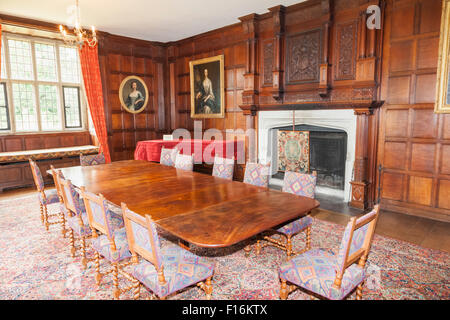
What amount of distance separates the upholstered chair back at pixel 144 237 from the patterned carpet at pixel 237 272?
698 mm

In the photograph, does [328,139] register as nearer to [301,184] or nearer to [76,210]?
[301,184]

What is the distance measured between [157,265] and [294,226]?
1.53 m

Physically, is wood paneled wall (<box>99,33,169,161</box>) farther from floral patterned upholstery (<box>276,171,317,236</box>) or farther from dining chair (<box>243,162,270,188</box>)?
floral patterned upholstery (<box>276,171,317,236</box>)

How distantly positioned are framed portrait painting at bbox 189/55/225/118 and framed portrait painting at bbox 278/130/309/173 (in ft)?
5.36

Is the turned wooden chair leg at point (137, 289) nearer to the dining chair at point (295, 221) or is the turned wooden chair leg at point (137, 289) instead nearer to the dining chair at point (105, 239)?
the dining chair at point (105, 239)

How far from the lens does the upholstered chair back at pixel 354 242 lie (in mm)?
1822

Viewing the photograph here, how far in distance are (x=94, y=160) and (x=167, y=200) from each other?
2.82 metres

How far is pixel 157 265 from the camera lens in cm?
188

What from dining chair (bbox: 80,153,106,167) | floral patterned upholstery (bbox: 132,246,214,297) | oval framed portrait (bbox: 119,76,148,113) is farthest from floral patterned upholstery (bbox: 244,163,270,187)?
oval framed portrait (bbox: 119,76,148,113)

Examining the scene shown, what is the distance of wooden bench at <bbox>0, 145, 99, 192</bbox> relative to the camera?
601 centimetres

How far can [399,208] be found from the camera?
4.59 metres

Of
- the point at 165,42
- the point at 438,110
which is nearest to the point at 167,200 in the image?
the point at 438,110

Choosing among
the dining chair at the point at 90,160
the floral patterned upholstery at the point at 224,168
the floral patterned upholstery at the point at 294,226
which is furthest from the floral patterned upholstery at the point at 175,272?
the dining chair at the point at 90,160

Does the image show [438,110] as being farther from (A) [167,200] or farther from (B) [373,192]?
(A) [167,200]
